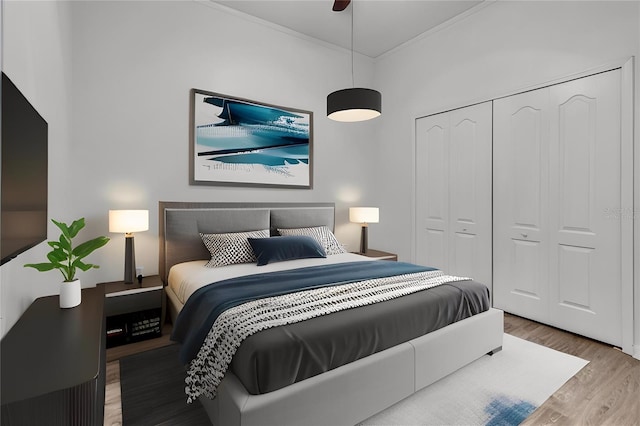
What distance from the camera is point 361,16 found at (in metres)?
3.66

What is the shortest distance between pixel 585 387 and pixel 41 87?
11.9 feet

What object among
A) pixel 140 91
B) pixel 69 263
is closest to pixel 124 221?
pixel 69 263

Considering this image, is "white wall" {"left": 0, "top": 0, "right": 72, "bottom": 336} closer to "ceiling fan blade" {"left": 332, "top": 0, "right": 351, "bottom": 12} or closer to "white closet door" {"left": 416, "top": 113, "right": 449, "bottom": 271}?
"ceiling fan blade" {"left": 332, "top": 0, "right": 351, "bottom": 12}

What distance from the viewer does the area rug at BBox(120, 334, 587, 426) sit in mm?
1773

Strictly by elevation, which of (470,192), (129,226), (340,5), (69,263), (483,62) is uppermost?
(340,5)

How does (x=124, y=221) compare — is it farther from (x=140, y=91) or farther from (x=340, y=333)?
(x=340, y=333)

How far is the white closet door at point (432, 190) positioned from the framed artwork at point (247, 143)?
139 cm

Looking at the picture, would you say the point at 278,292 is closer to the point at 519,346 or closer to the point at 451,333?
the point at 451,333

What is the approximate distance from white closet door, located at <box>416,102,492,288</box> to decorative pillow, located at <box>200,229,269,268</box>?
218 cm

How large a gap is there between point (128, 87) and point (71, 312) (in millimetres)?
2166

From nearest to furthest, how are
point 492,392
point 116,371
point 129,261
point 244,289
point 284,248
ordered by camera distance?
1. point 492,392
2. point 244,289
3. point 116,371
4. point 129,261
5. point 284,248

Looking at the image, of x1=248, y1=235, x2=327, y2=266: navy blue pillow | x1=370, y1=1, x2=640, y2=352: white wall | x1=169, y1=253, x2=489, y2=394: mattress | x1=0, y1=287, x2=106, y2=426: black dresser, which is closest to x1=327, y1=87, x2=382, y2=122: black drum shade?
x1=248, y1=235, x2=327, y2=266: navy blue pillow

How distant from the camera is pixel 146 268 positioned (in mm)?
3150

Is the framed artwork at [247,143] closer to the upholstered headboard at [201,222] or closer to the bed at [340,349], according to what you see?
the upholstered headboard at [201,222]
